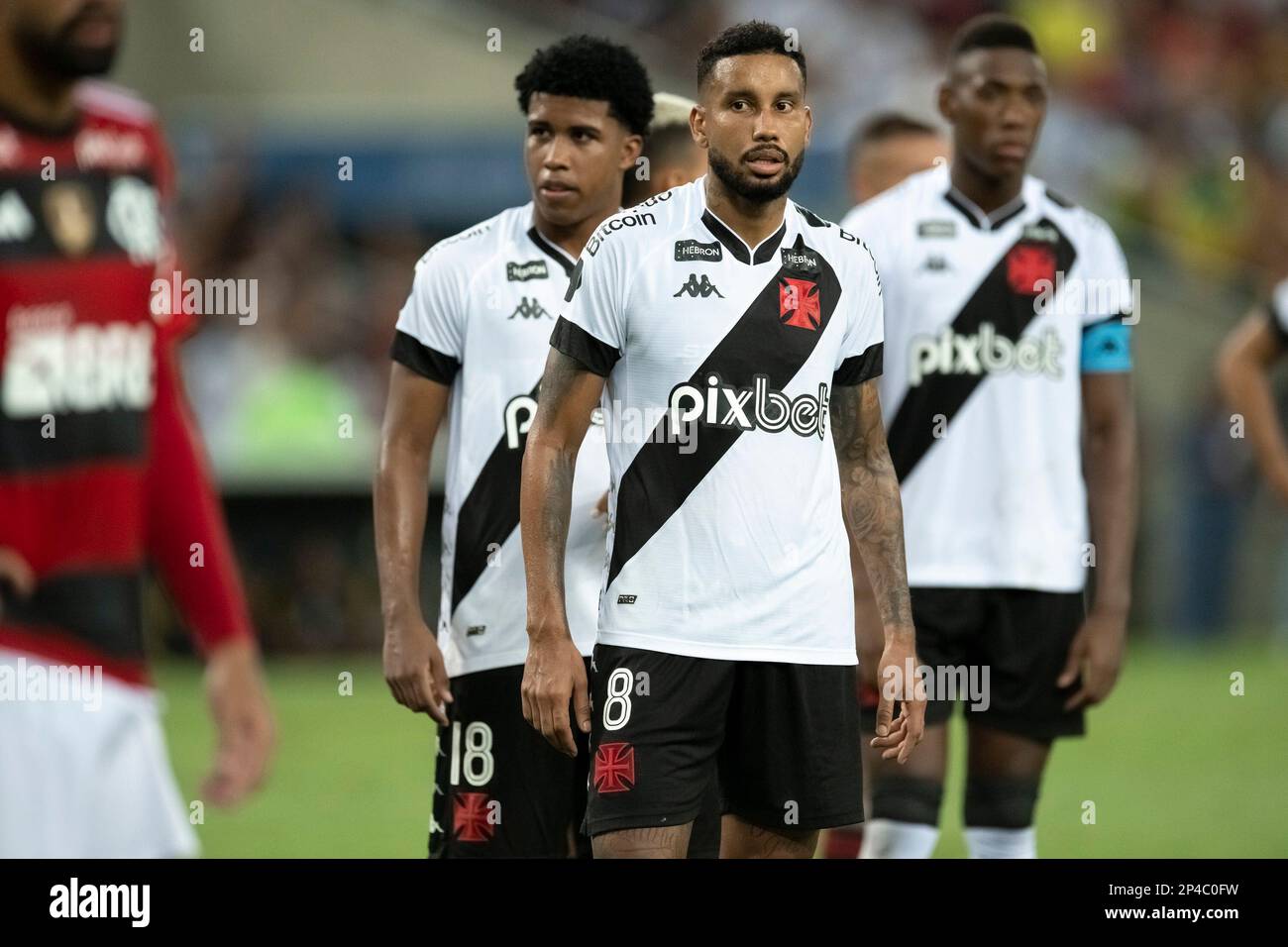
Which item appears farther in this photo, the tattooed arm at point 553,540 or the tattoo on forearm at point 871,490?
the tattoo on forearm at point 871,490

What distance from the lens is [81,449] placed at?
12.0 ft

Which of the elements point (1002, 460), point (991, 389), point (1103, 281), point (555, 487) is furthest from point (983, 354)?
point (555, 487)

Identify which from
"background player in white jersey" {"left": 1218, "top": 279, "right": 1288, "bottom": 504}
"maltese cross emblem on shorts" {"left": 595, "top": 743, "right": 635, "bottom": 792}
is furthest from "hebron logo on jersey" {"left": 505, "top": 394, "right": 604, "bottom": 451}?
"background player in white jersey" {"left": 1218, "top": 279, "right": 1288, "bottom": 504}

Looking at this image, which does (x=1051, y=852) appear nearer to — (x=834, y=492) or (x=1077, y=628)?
(x=1077, y=628)

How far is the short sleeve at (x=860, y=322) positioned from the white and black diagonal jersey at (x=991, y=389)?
5.22 feet

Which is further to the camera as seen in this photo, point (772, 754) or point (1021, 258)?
point (1021, 258)

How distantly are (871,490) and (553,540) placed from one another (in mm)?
872

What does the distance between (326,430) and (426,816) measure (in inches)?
249

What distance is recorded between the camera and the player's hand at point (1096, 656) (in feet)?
21.9

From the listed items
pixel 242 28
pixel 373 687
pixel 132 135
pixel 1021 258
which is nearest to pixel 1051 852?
pixel 1021 258

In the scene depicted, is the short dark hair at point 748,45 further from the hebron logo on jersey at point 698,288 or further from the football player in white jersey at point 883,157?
the football player in white jersey at point 883,157

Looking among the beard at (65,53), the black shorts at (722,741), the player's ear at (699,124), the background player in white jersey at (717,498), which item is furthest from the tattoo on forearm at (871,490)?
the beard at (65,53)

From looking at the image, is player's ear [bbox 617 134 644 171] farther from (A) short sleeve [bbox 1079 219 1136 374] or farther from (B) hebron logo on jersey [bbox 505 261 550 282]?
(A) short sleeve [bbox 1079 219 1136 374]
